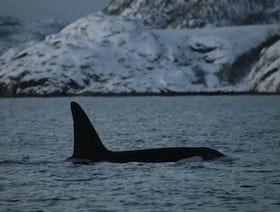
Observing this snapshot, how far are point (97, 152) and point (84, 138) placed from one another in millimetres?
1044

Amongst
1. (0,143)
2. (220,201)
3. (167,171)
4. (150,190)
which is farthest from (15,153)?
(220,201)

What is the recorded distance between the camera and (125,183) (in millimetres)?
27828

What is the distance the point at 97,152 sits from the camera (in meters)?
32.8

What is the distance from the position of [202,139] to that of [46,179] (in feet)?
78.2

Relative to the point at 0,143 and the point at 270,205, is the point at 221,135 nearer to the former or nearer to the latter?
the point at 0,143

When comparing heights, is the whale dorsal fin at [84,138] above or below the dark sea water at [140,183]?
above

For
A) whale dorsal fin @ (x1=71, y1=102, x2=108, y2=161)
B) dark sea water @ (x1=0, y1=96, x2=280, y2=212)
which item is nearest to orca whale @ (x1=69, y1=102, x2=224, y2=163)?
whale dorsal fin @ (x1=71, y1=102, x2=108, y2=161)

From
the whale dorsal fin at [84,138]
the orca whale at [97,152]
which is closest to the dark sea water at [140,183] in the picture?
the orca whale at [97,152]

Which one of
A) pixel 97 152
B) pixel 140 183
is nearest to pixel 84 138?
pixel 97 152

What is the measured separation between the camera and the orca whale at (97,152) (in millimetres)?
32219

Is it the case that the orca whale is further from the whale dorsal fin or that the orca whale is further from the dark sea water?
the dark sea water

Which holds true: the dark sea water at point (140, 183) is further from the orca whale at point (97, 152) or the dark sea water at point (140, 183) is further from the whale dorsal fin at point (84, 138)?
the whale dorsal fin at point (84, 138)

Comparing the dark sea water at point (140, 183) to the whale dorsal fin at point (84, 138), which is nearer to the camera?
the dark sea water at point (140, 183)

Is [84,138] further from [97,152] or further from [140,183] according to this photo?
[140,183]
